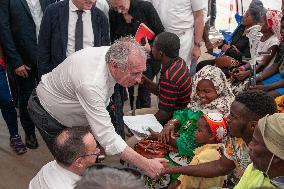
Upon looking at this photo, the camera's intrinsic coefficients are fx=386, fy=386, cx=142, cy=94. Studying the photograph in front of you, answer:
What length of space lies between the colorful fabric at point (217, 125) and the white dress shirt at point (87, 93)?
622mm

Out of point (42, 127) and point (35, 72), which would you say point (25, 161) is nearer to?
point (35, 72)

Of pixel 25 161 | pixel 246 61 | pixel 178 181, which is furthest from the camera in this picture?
pixel 246 61

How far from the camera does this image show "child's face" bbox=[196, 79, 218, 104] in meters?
3.05

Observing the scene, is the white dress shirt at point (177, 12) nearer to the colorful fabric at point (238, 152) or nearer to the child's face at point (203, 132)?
the child's face at point (203, 132)

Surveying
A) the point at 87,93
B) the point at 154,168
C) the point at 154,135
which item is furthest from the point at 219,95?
the point at 87,93

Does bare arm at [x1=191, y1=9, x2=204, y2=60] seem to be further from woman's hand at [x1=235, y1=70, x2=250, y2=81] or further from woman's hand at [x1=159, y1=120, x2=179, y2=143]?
woman's hand at [x1=159, y1=120, x2=179, y2=143]

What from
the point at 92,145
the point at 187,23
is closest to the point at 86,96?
the point at 92,145

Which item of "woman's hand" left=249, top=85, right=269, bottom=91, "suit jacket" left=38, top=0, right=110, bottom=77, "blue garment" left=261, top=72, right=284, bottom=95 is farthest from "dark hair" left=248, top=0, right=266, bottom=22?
"suit jacket" left=38, top=0, right=110, bottom=77

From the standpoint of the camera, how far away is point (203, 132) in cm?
275

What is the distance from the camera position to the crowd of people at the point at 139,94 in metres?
2.16

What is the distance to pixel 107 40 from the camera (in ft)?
12.5

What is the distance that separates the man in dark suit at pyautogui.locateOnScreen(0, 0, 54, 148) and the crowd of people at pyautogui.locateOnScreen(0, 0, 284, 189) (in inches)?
0.4

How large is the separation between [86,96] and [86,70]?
7.5 inches

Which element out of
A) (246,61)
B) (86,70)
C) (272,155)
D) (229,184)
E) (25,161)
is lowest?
(25,161)
